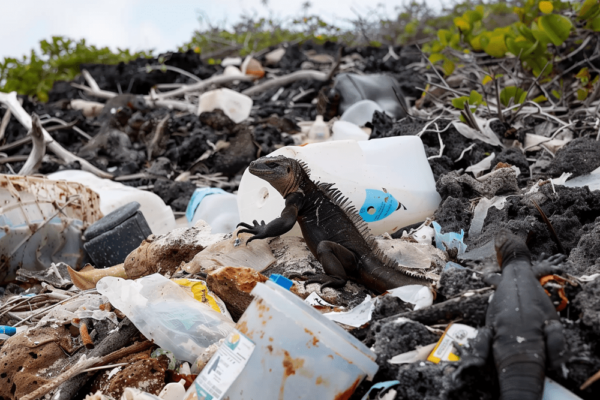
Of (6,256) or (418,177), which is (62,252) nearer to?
(6,256)

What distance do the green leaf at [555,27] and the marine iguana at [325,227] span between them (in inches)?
98.2

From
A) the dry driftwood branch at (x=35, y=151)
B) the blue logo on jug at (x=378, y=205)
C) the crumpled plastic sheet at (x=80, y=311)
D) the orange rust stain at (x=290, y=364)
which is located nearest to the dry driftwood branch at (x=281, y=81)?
the dry driftwood branch at (x=35, y=151)

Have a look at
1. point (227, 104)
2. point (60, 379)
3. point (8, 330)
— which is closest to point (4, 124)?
point (227, 104)

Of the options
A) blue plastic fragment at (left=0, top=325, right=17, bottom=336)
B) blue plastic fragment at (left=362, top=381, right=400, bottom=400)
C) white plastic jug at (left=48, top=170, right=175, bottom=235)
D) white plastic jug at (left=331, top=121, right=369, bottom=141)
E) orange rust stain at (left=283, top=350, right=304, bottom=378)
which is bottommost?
white plastic jug at (left=48, top=170, right=175, bottom=235)

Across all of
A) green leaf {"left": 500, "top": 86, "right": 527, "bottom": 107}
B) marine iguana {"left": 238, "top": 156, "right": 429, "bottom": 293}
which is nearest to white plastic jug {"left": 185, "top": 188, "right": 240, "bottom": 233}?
marine iguana {"left": 238, "top": 156, "right": 429, "bottom": 293}

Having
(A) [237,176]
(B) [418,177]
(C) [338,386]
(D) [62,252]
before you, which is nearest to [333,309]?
(C) [338,386]

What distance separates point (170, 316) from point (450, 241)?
152 centimetres

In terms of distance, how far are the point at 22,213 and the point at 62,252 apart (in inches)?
15.9

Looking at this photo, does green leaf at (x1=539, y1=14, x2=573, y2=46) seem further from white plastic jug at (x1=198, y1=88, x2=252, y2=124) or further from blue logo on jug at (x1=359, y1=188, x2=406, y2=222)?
white plastic jug at (x1=198, y1=88, x2=252, y2=124)

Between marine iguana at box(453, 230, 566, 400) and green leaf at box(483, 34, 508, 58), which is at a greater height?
green leaf at box(483, 34, 508, 58)

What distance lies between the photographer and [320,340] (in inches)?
63.2

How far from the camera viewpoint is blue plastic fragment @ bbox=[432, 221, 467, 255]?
9.19 ft

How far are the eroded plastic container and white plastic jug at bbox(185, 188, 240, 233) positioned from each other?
216 centimetres

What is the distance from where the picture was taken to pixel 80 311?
8.03 ft
